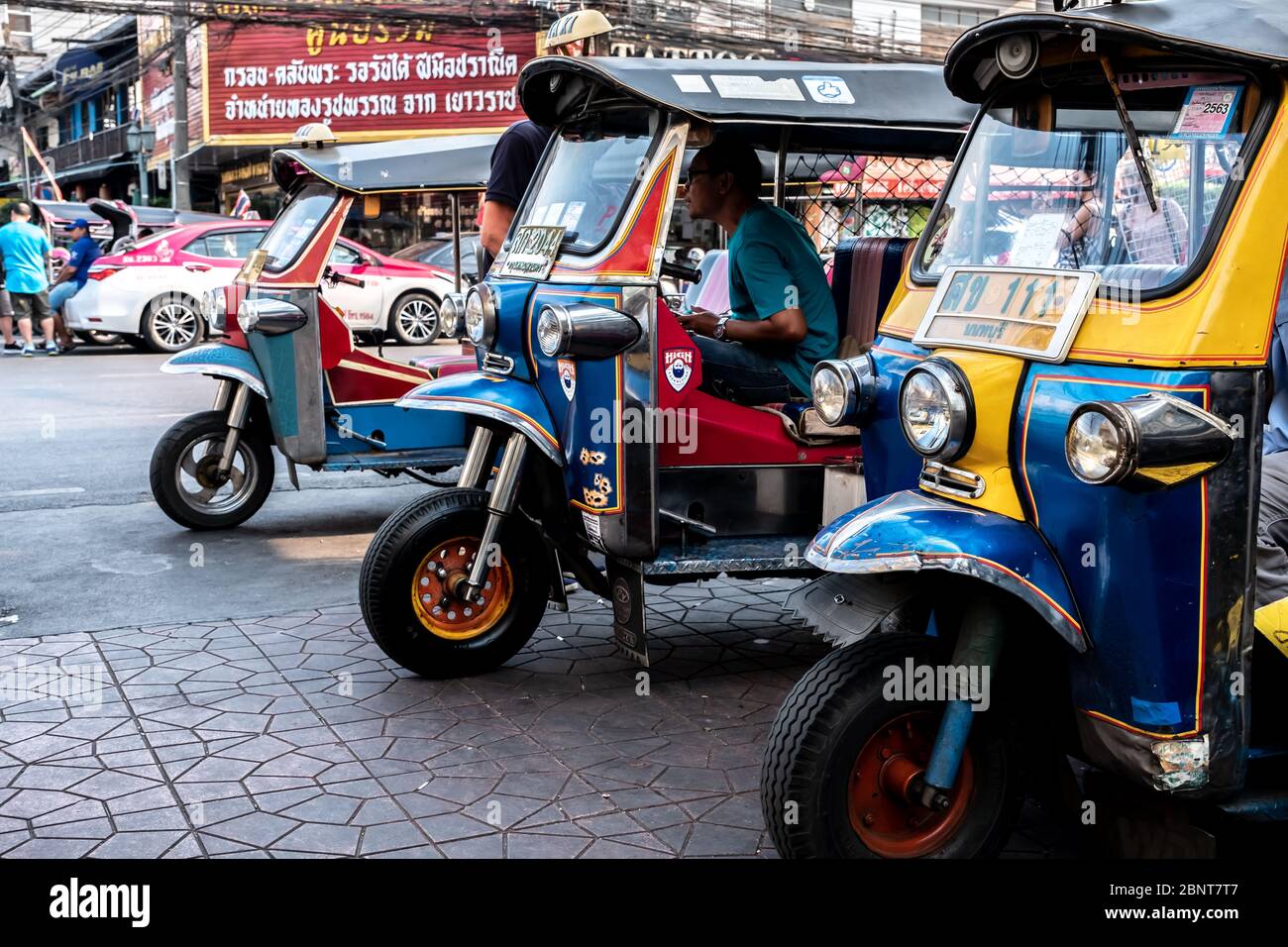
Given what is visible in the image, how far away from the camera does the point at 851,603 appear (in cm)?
318

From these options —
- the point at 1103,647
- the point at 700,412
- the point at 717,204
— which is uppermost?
the point at 717,204

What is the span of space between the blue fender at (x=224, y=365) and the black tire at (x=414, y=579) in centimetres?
262

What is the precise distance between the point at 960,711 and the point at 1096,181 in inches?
50.2

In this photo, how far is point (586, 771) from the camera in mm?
4035

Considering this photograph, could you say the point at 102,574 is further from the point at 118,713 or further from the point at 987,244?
the point at 987,244

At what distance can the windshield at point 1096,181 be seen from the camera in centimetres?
290

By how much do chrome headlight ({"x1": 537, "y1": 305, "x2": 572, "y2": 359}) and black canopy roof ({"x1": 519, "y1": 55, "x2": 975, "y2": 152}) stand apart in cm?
76

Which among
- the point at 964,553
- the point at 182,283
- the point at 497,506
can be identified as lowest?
the point at 497,506

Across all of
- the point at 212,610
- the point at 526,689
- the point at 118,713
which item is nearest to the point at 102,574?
the point at 212,610

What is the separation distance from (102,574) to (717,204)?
3.44 metres

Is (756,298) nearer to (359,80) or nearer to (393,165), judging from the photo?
(393,165)

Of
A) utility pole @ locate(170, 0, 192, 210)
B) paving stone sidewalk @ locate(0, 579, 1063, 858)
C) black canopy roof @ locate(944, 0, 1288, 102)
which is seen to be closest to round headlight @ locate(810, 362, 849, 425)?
black canopy roof @ locate(944, 0, 1288, 102)

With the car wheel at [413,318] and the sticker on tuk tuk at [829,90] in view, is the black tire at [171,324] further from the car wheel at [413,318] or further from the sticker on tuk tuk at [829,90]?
the sticker on tuk tuk at [829,90]

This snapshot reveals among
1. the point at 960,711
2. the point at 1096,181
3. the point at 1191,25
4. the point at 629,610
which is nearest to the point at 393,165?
the point at 629,610
